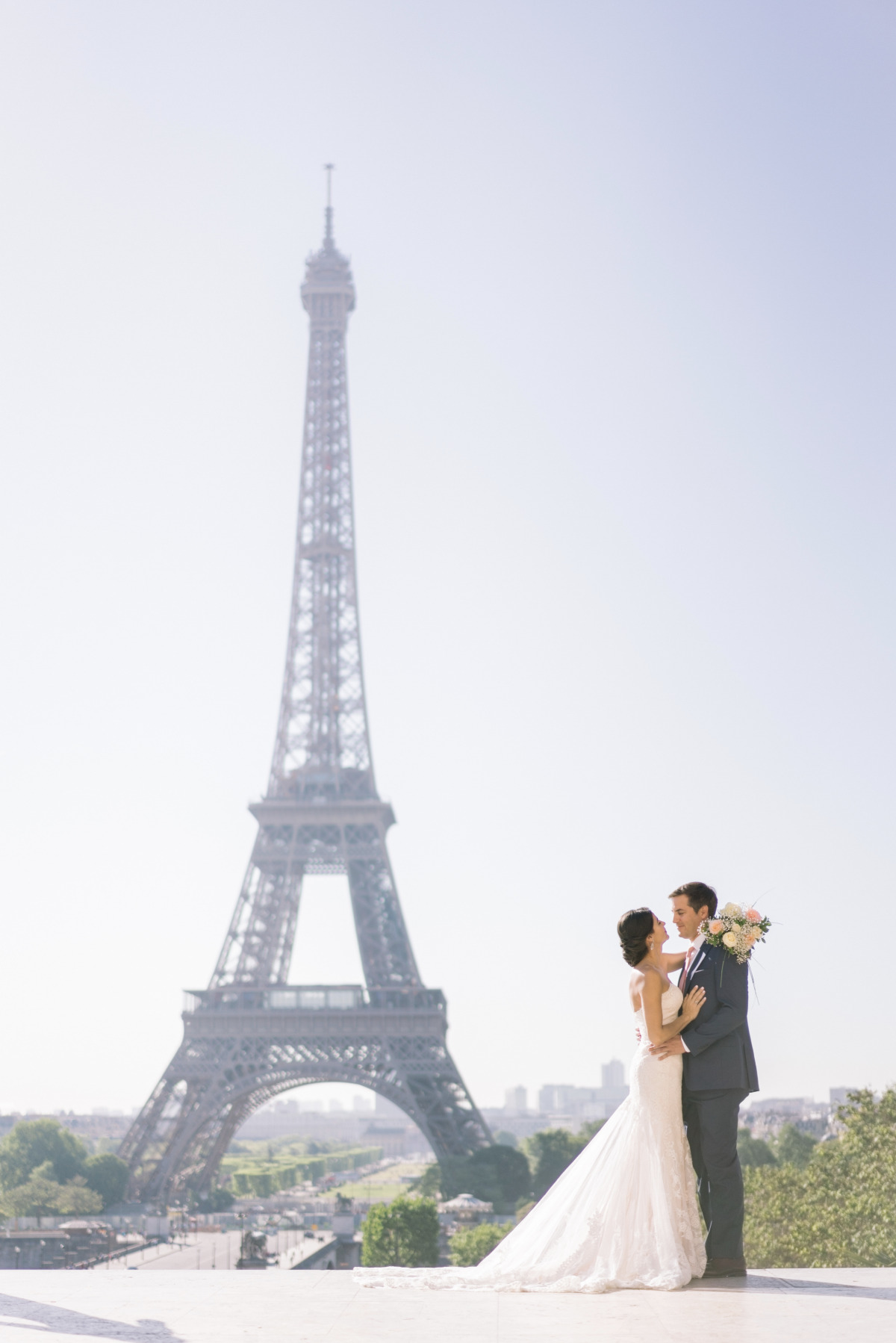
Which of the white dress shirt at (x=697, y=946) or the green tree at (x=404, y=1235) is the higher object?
the white dress shirt at (x=697, y=946)

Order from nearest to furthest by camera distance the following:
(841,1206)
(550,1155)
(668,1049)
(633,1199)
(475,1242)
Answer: (633,1199) < (668,1049) < (841,1206) < (475,1242) < (550,1155)

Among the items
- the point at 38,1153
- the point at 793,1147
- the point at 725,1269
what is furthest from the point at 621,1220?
the point at 38,1153

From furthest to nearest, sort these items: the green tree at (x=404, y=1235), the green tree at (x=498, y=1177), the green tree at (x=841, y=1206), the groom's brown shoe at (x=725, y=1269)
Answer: the green tree at (x=498, y=1177), the green tree at (x=404, y=1235), the green tree at (x=841, y=1206), the groom's brown shoe at (x=725, y=1269)

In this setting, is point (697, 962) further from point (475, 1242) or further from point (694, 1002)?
point (475, 1242)

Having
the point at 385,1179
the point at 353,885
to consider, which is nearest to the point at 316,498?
the point at 353,885

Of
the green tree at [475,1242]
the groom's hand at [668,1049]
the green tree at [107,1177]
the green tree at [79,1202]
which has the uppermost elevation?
the groom's hand at [668,1049]

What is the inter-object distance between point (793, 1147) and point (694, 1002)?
75032 millimetres

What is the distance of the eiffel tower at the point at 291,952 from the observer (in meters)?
53.1

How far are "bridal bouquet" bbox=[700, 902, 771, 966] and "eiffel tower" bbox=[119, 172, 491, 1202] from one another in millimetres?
44678

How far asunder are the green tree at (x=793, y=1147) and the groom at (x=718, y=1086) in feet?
228

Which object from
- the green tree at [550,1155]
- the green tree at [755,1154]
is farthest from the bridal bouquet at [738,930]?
the green tree at [755,1154]

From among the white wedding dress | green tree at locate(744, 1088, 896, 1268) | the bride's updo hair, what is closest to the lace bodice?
the white wedding dress

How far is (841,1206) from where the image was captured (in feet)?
104

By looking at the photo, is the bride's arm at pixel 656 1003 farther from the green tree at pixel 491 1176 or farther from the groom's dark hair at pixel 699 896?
the green tree at pixel 491 1176
